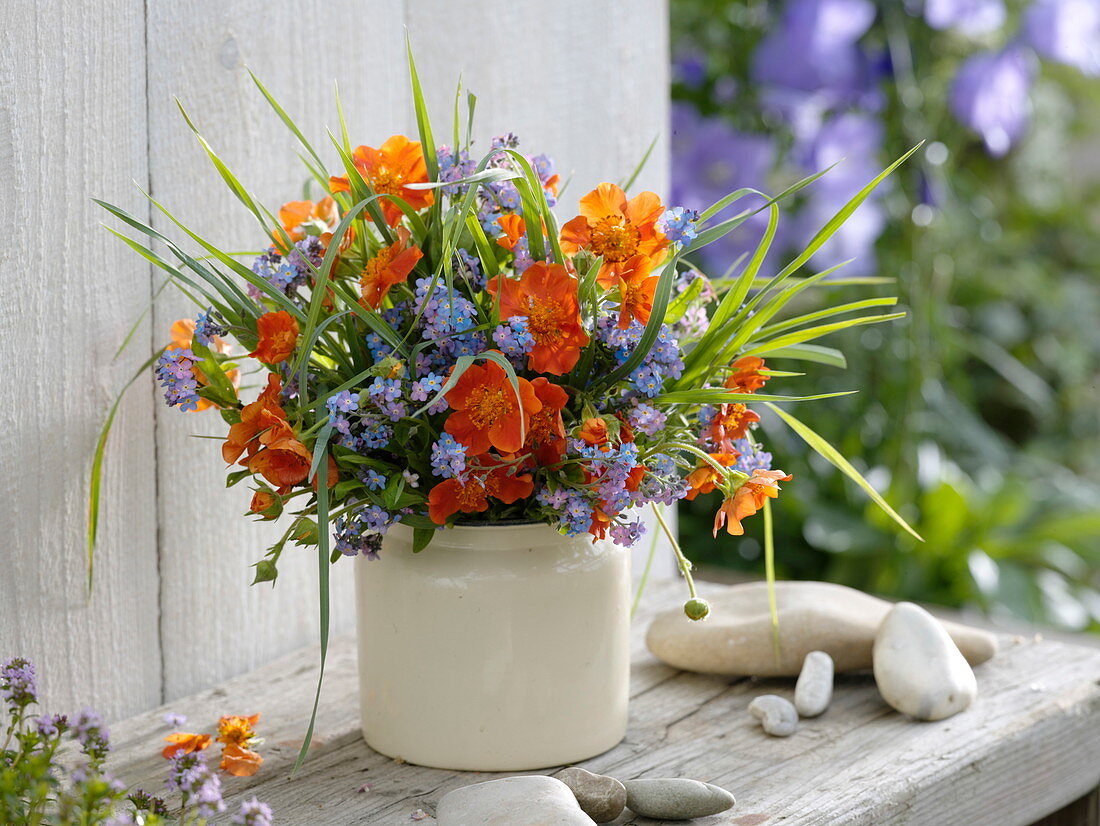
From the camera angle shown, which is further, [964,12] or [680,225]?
[964,12]

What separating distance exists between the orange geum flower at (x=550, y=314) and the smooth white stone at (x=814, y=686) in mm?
354

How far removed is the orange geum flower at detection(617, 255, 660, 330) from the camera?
0.68 metres

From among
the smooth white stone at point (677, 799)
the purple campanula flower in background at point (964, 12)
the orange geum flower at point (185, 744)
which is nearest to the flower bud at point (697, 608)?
the smooth white stone at point (677, 799)

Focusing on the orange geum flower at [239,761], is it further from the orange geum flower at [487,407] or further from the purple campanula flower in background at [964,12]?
the purple campanula flower in background at [964,12]

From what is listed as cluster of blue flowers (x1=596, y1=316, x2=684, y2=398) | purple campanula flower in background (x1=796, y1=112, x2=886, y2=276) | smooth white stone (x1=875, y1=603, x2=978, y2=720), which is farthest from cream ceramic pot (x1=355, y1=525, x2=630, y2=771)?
purple campanula flower in background (x1=796, y1=112, x2=886, y2=276)

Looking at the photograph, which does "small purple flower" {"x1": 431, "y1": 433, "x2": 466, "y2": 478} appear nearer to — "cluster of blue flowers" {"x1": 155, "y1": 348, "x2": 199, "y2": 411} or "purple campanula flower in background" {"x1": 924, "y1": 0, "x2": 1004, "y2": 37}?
"cluster of blue flowers" {"x1": 155, "y1": 348, "x2": 199, "y2": 411}

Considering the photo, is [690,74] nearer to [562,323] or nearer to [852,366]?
[852,366]

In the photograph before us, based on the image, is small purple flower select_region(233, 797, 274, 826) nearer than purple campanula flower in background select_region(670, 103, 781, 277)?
Yes

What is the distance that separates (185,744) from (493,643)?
0.21m

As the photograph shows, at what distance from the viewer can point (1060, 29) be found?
6.50ft

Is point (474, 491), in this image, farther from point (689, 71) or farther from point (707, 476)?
point (689, 71)

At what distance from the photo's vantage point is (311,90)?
95 cm

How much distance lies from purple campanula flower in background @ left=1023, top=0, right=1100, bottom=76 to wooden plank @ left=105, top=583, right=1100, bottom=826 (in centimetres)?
138

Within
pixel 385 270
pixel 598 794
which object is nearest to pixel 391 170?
pixel 385 270
